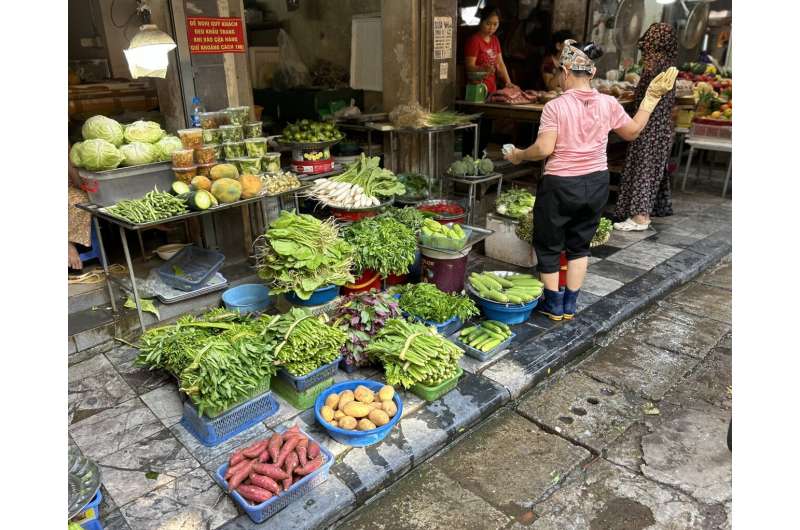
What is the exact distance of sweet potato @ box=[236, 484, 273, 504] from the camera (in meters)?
2.89

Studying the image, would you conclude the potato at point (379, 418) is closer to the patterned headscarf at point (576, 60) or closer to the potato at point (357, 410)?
the potato at point (357, 410)

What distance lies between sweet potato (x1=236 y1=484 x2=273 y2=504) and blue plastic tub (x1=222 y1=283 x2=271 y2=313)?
2.19 meters

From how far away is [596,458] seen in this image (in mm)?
3623

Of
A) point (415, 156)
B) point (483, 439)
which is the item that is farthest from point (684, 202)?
point (483, 439)

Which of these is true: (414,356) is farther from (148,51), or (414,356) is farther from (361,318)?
(148,51)

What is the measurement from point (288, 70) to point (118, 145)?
18.5ft

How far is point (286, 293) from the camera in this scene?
4605mm

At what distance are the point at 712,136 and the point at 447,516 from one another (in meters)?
8.23

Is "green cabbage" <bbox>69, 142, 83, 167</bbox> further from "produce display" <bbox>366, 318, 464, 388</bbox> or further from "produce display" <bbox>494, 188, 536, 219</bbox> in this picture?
"produce display" <bbox>494, 188, 536, 219</bbox>

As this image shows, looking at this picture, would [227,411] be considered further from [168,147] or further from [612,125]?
[612,125]

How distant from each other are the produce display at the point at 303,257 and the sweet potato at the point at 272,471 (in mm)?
1621

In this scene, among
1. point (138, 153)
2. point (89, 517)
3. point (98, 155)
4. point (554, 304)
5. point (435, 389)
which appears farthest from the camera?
point (554, 304)

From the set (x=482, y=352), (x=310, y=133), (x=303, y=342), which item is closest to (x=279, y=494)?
(x=303, y=342)

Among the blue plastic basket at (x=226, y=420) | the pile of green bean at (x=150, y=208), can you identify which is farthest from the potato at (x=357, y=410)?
the pile of green bean at (x=150, y=208)
